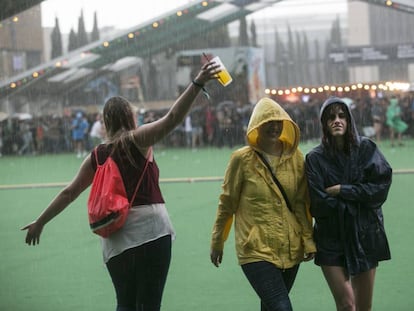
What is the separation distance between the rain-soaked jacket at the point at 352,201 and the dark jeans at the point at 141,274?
799 millimetres

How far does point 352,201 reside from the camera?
405 centimetres

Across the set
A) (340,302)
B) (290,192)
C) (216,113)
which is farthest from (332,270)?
(216,113)

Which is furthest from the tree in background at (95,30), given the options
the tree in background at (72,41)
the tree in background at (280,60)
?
the tree in background at (280,60)

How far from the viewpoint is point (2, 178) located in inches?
761

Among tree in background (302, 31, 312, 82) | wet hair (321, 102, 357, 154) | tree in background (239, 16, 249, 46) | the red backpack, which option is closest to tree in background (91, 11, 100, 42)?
tree in background (239, 16, 249, 46)

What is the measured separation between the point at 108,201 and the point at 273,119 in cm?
97

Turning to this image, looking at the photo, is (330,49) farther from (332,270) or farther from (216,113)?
(332,270)

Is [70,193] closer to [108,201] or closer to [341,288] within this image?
[108,201]

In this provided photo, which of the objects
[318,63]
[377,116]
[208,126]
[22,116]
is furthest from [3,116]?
[377,116]

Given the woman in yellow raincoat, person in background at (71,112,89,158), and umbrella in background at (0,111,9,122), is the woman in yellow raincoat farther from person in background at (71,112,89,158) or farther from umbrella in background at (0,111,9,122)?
umbrella in background at (0,111,9,122)

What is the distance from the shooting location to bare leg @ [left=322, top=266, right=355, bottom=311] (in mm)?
4070

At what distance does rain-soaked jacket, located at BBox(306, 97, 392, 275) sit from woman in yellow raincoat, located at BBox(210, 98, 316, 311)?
0.10 meters

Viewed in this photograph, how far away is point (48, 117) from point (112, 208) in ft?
93.8

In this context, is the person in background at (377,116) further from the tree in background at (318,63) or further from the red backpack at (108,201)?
the red backpack at (108,201)
